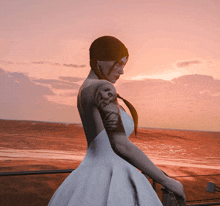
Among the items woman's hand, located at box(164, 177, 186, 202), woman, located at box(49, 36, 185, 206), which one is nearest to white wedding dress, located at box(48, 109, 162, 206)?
woman, located at box(49, 36, 185, 206)

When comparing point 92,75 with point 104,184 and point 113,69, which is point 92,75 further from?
point 104,184

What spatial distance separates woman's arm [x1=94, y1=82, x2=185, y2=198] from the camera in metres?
0.96

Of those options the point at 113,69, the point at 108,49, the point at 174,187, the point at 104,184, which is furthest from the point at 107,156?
the point at 108,49

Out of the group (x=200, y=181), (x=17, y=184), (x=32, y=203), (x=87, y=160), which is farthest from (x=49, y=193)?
(x=87, y=160)

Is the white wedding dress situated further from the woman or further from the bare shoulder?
the bare shoulder

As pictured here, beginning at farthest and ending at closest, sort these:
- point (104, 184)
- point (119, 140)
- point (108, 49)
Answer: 1. point (108, 49)
2. point (104, 184)
3. point (119, 140)

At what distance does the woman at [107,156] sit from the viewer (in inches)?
38.8

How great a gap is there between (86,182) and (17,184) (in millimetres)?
27653

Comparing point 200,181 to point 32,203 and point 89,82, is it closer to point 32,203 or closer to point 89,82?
point 32,203

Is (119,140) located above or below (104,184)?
above

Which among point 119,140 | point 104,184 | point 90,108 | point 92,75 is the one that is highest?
point 92,75

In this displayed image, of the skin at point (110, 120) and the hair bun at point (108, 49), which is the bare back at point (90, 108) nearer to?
the skin at point (110, 120)

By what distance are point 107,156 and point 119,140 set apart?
0.22m

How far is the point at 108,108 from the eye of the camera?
103cm
